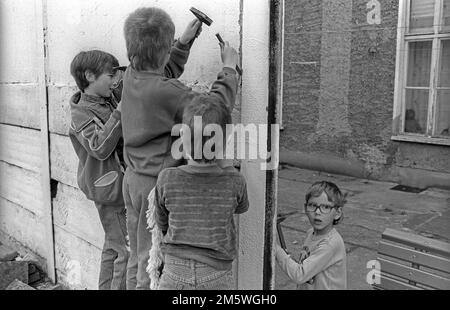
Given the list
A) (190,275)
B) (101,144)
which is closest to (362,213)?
(190,275)

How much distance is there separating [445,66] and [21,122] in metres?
2.71

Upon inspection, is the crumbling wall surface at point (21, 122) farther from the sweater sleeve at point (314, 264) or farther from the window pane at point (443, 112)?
the window pane at point (443, 112)

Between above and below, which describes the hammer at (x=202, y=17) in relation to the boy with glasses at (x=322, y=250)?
above

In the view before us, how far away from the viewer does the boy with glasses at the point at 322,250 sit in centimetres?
187

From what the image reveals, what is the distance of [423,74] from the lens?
2.79 meters

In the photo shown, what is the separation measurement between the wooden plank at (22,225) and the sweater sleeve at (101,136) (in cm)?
153

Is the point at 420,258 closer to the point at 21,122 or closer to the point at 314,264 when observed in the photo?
the point at 314,264

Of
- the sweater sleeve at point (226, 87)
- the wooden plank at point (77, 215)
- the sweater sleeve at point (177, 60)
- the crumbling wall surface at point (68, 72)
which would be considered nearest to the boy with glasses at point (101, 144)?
the crumbling wall surface at point (68, 72)

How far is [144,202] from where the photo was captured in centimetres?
182

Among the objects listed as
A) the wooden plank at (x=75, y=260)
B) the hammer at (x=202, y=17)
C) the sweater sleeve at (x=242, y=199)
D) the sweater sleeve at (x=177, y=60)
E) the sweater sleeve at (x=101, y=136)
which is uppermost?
the hammer at (x=202, y=17)

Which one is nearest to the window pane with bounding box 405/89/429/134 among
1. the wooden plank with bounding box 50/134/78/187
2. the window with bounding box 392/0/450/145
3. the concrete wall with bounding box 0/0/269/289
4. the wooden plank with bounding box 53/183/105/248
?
the window with bounding box 392/0/450/145

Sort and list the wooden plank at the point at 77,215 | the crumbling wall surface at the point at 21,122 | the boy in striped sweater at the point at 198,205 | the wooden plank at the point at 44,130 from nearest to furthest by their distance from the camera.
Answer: the boy in striped sweater at the point at 198,205 → the wooden plank at the point at 77,215 → the wooden plank at the point at 44,130 → the crumbling wall surface at the point at 21,122

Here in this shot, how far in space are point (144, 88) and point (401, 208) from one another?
1478 millimetres
